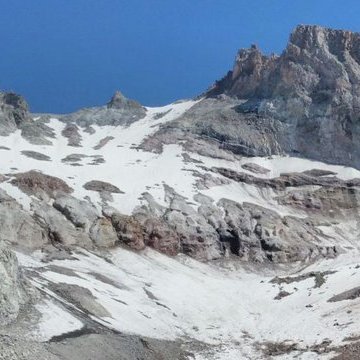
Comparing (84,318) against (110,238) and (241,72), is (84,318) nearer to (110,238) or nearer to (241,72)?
(110,238)

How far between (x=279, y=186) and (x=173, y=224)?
24.1 meters

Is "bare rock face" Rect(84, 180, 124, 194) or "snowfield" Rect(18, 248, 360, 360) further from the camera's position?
"bare rock face" Rect(84, 180, 124, 194)

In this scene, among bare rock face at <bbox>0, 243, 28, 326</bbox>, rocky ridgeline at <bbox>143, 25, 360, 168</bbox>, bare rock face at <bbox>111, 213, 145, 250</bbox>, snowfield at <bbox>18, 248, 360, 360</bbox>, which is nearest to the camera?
bare rock face at <bbox>0, 243, 28, 326</bbox>

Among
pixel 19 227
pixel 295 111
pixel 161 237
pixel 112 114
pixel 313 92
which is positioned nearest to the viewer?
pixel 19 227

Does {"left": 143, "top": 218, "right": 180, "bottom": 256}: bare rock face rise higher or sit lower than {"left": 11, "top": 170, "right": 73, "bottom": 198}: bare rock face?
lower

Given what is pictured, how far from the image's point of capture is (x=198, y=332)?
1610 inches

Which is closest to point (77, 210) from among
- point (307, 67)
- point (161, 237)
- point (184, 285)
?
point (161, 237)

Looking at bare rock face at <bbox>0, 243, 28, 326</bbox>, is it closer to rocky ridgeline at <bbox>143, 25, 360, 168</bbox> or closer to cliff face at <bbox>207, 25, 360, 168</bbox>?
rocky ridgeline at <bbox>143, 25, 360, 168</bbox>

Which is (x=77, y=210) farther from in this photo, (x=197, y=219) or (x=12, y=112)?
(x=12, y=112)

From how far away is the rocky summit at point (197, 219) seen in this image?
1366 inches

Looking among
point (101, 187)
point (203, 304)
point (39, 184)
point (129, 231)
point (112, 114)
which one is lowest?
point (203, 304)

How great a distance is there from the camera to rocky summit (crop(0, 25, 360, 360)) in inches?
1366

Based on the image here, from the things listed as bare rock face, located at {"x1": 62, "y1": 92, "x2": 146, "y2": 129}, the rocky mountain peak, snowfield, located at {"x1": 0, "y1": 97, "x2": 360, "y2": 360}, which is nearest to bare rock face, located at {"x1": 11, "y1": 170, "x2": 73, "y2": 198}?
snowfield, located at {"x1": 0, "y1": 97, "x2": 360, "y2": 360}

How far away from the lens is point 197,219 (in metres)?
74.1
